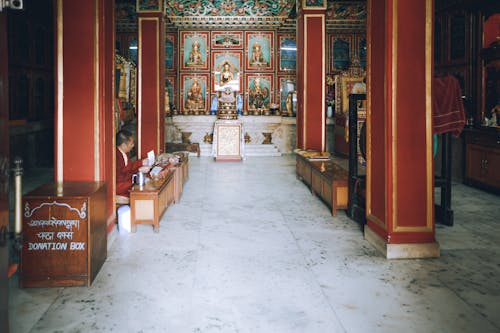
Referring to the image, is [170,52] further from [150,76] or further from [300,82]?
[300,82]

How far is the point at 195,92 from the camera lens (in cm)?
1628

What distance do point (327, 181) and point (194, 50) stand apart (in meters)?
10.5

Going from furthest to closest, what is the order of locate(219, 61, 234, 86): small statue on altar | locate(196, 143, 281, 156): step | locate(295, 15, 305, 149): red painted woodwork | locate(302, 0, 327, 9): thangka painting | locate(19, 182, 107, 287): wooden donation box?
locate(219, 61, 234, 86): small statue on altar → locate(196, 143, 281, 156): step → locate(295, 15, 305, 149): red painted woodwork → locate(302, 0, 327, 9): thangka painting → locate(19, 182, 107, 287): wooden donation box

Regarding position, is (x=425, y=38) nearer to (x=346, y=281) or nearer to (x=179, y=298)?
(x=346, y=281)

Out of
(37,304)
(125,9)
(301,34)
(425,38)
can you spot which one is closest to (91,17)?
(37,304)

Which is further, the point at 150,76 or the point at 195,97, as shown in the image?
the point at 195,97

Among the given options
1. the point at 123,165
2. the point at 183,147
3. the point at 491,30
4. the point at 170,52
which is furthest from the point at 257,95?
the point at 123,165

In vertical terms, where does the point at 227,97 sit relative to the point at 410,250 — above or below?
above

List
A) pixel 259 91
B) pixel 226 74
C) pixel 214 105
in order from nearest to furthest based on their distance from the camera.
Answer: pixel 214 105
pixel 226 74
pixel 259 91

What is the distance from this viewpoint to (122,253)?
4.81 metres

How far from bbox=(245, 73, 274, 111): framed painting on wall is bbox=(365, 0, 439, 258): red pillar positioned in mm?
11590

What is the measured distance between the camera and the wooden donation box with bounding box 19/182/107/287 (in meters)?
3.81

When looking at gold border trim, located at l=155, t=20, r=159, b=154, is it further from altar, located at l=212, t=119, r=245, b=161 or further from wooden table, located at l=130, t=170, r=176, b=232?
wooden table, located at l=130, t=170, r=176, b=232

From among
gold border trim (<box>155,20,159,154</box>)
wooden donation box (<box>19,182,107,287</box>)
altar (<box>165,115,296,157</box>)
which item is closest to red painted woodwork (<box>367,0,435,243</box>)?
wooden donation box (<box>19,182,107,287</box>)
